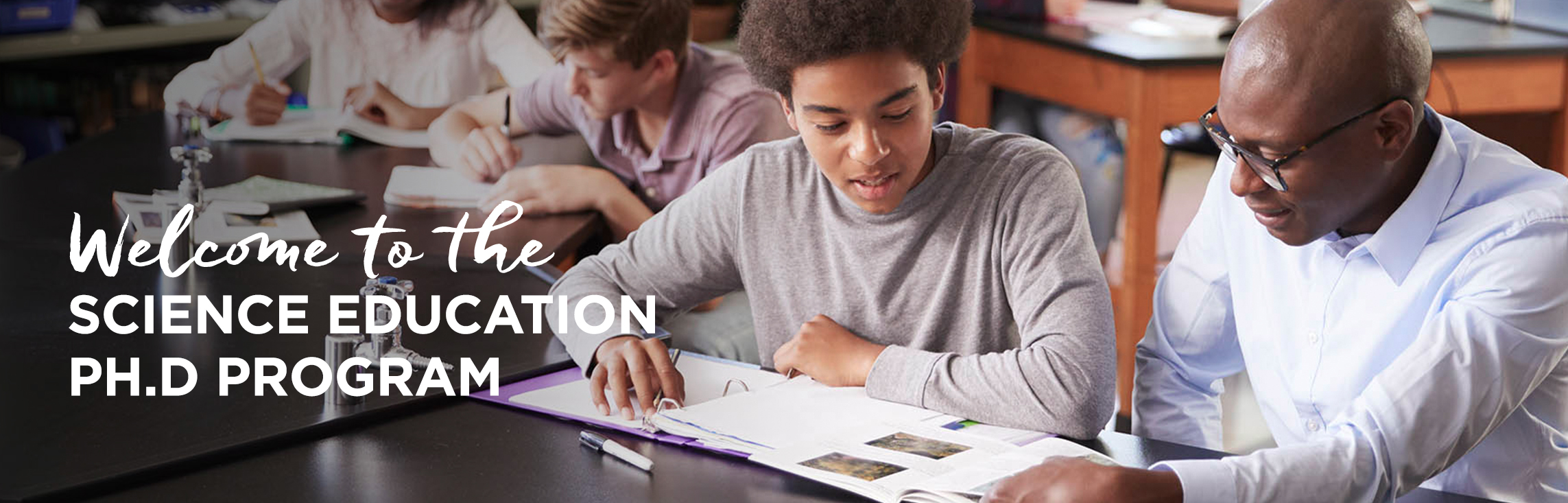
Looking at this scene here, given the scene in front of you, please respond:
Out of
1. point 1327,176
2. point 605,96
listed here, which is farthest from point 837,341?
point 605,96

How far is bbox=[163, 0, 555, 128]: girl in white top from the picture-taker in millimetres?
3191

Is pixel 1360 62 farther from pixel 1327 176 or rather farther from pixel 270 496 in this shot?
pixel 270 496

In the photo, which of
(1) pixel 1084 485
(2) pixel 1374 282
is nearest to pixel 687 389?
(1) pixel 1084 485

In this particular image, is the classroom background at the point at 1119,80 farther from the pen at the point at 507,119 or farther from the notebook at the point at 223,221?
the pen at the point at 507,119

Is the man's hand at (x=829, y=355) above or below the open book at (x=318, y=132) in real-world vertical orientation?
below

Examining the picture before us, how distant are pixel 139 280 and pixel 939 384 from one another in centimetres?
112

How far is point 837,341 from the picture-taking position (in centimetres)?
144

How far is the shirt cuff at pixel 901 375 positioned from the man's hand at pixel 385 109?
184 cm

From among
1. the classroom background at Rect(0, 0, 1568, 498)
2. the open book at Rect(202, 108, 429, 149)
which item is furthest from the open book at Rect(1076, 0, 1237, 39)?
the open book at Rect(202, 108, 429, 149)

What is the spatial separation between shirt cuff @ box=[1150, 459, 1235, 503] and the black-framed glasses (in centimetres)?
29

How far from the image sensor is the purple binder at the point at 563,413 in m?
1.24

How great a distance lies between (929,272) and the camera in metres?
1.53

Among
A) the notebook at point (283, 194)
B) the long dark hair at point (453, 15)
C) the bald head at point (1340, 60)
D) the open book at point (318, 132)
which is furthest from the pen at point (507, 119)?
the bald head at point (1340, 60)

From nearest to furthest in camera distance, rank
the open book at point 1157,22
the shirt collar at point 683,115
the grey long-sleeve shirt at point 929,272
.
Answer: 1. the grey long-sleeve shirt at point 929,272
2. the shirt collar at point 683,115
3. the open book at point 1157,22
